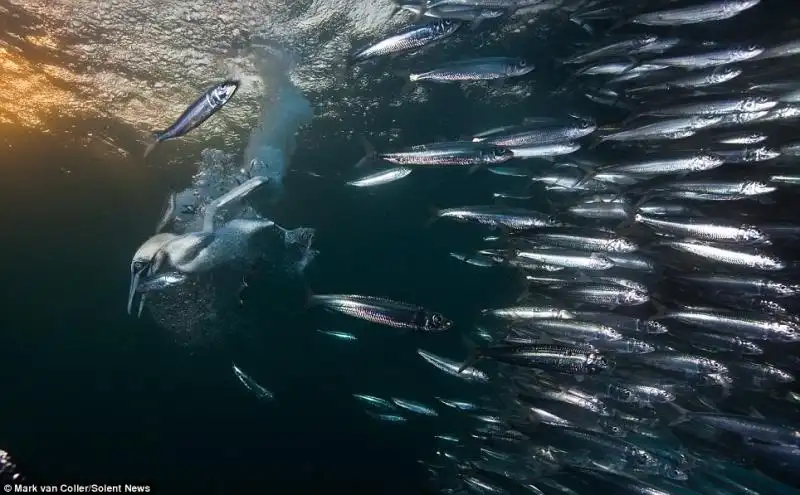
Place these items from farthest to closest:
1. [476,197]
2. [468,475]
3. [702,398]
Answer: [476,197] < [468,475] < [702,398]

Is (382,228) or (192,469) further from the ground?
(382,228)

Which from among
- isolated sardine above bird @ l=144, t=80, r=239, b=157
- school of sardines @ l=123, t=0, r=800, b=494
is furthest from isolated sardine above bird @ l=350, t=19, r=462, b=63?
isolated sardine above bird @ l=144, t=80, r=239, b=157

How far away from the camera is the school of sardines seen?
229 inches

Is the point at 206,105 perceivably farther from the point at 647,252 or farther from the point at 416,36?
the point at 647,252

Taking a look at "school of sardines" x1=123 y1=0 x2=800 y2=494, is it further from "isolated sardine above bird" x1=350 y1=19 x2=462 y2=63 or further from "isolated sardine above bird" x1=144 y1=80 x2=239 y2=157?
"isolated sardine above bird" x1=144 y1=80 x2=239 y2=157

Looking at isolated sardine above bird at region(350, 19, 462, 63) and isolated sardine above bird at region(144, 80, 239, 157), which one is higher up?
isolated sardine above bird at region(350, 19, 462, 63)

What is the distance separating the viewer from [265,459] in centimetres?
2284

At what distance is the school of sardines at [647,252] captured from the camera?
582 centimetres

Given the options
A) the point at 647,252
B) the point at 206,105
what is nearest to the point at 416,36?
the point at 206,105

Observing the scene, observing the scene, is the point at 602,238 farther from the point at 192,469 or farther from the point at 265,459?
the point at 192,469

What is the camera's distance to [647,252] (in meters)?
7.90

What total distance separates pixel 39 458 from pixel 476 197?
27871 mm

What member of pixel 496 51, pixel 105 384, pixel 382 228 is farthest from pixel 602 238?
pixel 105 384

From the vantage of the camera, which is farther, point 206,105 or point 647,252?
point 647,252
